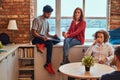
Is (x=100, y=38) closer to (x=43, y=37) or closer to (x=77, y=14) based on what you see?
(x=77, y=14)

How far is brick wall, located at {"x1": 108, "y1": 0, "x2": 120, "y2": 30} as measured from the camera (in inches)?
206

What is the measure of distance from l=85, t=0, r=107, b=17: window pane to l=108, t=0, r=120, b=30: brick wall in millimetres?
335

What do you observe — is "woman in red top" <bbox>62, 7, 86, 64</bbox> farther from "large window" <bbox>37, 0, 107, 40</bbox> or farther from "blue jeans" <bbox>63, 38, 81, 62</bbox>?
"large window" <bbox>37, 0, 107, 40</bbox>

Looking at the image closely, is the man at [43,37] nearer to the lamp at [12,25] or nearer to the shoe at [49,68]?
the shoe at [49,68]

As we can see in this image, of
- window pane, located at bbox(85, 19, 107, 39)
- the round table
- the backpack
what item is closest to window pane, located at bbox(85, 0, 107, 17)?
window pane, located at bbox(85, 19, 107, 39)

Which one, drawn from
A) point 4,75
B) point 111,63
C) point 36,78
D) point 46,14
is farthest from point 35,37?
point 111,63

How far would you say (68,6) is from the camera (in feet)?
18.3

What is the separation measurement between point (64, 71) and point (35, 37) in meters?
1.53

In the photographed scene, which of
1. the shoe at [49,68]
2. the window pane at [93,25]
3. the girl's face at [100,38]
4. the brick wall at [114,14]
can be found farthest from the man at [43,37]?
the brick wall at [114,14]

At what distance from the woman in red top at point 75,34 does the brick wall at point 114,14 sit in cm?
80

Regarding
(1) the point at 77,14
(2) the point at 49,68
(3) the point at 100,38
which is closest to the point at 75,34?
(1) the point at 77,14

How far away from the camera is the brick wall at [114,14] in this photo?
5234 millimetres

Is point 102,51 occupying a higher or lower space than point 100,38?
lower

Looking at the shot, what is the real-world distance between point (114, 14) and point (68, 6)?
1.05 meters
